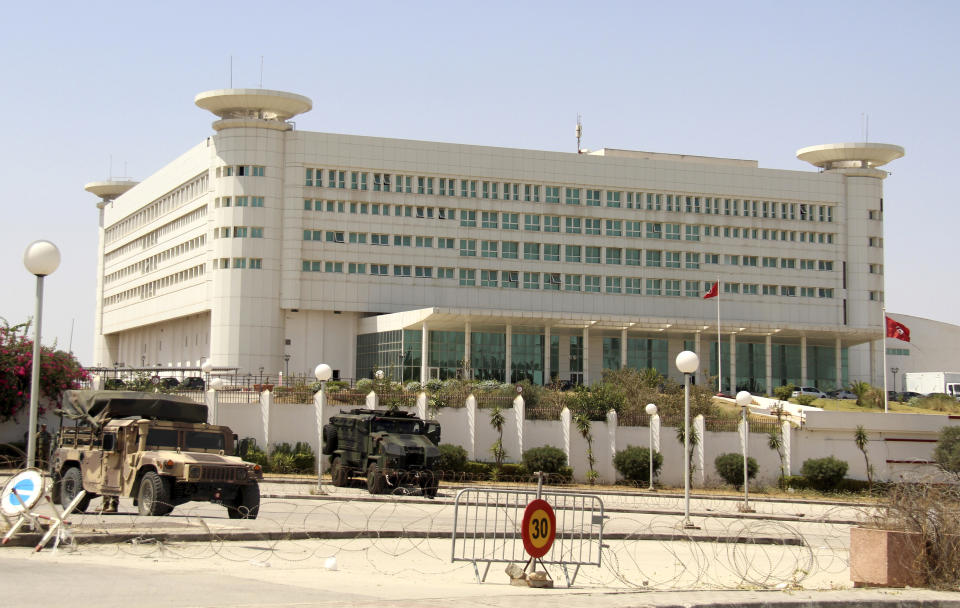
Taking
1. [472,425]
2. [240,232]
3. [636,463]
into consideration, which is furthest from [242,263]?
[636,463]

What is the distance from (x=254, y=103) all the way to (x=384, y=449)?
2131 inches

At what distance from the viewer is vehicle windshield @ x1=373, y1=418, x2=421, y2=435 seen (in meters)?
31.9

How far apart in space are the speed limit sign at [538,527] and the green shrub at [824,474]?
34.8 m

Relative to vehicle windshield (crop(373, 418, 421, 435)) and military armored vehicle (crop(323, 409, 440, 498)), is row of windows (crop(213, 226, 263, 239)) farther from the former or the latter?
vehicle windshield (crop(373, 418, 421, 435))

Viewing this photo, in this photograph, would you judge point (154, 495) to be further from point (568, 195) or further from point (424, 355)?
point (568, 195)

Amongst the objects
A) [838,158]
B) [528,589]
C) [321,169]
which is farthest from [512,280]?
[528,589]

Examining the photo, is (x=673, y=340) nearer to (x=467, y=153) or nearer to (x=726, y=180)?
(x=726, y=180)

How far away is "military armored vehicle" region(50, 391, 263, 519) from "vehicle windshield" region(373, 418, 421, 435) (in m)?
8.84

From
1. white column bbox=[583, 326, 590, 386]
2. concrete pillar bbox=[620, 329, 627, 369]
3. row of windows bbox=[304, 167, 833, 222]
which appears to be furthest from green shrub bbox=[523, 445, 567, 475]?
row of windows bbox=[304, 167, 833, 222]

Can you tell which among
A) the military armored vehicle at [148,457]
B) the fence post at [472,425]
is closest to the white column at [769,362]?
the fence post at [472,425]

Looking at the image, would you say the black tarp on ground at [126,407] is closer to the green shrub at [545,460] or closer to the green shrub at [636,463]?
the green shrub at [545,460]

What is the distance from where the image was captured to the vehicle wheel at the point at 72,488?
21.8 meters

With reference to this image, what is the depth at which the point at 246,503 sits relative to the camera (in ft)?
68.6

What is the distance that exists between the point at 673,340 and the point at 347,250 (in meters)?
25.9
